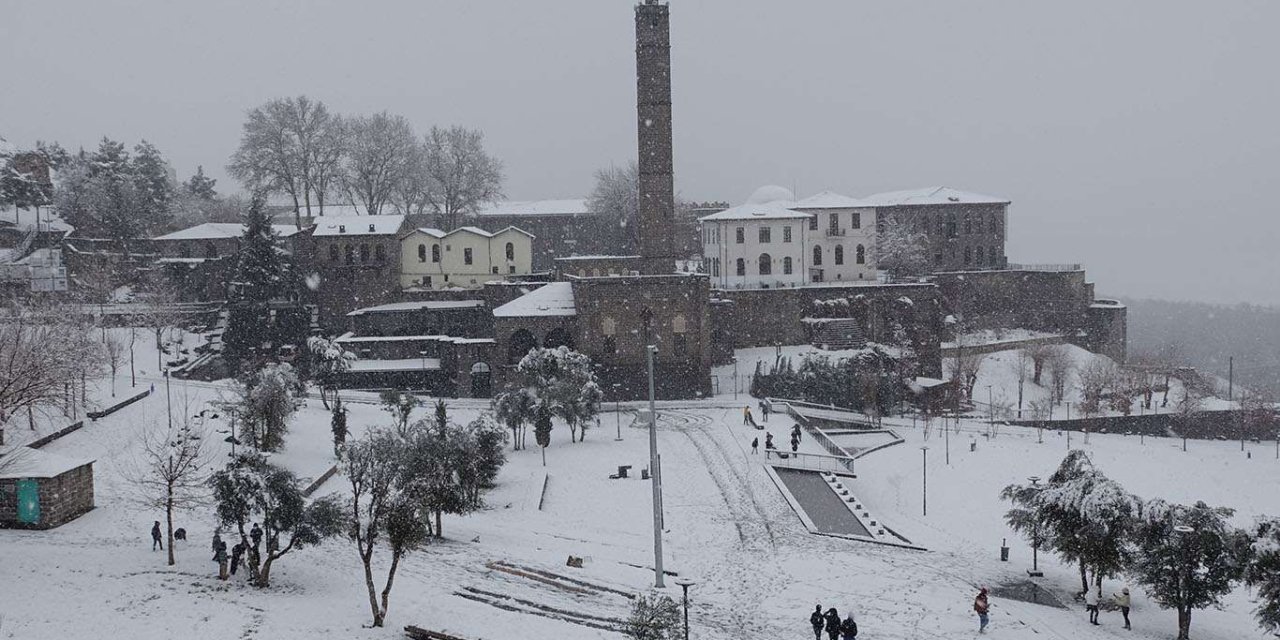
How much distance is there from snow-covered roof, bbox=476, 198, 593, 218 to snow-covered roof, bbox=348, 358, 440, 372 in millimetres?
24057

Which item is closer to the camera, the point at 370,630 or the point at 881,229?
the point at 370,630

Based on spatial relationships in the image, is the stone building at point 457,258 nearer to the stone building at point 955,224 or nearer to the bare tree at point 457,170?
the bare tree at point 457,170

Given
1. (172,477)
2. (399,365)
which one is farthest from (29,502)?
(399,365)

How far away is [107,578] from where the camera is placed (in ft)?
56.0

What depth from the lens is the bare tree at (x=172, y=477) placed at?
18594 millimetres

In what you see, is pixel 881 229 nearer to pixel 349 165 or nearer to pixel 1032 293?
pixel 1032 293

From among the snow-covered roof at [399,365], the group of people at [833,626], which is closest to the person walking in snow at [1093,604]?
the group of people at [833,626]

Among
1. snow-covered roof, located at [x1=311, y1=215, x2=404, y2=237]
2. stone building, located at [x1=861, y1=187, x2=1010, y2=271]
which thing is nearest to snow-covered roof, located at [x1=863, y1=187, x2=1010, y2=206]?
stone building, located at [x1=861, y1=187, x2=1010, y2=271]

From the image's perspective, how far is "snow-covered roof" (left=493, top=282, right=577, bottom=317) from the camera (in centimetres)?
4347

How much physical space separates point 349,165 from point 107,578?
4548 cm

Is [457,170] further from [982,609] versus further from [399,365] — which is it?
[982,609]

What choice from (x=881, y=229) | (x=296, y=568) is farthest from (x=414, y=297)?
(x=296, y=568)

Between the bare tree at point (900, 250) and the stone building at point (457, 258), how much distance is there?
20.7 m

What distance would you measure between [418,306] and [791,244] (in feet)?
66.0
